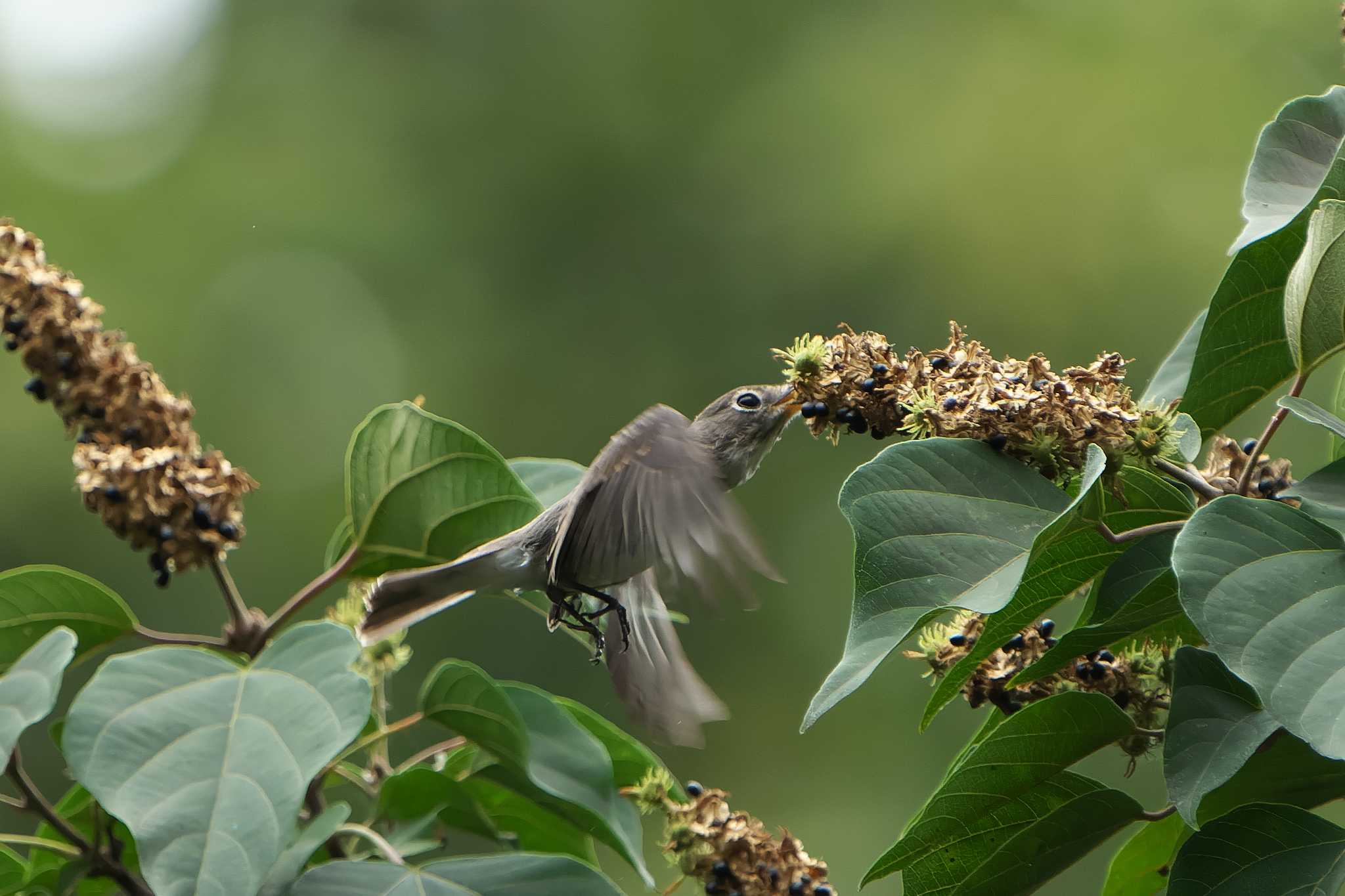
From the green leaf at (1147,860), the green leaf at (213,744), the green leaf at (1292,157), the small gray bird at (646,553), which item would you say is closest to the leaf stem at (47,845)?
the green leaf at (213,744)

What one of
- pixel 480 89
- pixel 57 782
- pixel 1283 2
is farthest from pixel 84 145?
pixel 1283 2

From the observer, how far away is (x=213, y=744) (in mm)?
1947

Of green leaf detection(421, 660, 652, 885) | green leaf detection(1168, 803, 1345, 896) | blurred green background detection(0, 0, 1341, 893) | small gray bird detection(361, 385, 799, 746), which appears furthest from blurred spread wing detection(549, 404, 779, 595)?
blurred green background detection(0, 0, 1341, 893)

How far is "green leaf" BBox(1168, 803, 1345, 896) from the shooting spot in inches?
61.1

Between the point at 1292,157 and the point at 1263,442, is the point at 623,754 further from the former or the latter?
the point at 1292,157

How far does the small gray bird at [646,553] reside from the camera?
2.19 meters

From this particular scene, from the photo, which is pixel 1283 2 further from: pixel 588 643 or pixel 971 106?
pixel 588 643

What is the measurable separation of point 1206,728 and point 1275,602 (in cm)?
20

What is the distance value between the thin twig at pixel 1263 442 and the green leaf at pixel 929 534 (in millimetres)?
297

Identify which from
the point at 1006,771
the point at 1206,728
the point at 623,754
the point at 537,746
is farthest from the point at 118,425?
the point at 1206,728

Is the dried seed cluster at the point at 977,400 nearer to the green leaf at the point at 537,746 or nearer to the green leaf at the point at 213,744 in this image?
the green leaf at the point at 537,746

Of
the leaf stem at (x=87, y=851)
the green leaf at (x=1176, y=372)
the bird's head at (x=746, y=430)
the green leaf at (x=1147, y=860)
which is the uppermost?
the bird's head at (x=746, y=430)

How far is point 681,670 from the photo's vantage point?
2902 mm

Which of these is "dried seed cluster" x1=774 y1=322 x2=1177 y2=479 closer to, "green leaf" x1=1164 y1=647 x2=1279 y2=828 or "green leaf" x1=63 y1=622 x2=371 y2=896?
"green leaf" x1=1164 y1=647 x2=1279 y2=828
